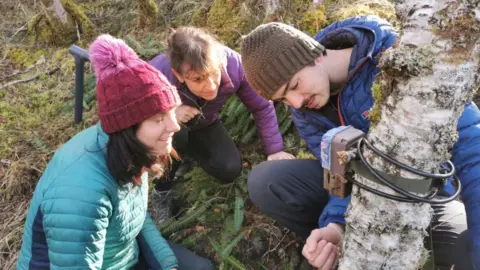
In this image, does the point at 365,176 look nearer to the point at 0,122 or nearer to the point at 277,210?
the point at 277,210

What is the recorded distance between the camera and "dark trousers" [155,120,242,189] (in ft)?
12.7

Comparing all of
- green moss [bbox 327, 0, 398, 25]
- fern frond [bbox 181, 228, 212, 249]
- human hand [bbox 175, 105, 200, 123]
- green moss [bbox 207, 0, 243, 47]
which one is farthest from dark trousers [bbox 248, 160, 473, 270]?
green moss [bbox 207, 0, 243, 47]

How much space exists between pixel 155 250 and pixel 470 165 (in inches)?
86.8

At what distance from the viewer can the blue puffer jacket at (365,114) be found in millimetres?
1952

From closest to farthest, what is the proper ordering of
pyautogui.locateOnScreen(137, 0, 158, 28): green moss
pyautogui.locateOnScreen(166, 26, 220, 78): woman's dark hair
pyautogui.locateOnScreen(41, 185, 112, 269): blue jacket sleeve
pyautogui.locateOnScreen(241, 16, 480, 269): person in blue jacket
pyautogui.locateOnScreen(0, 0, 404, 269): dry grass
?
pyautogui.locateOnScreen(41, 185, 112, 269): blue jacket sleeve → pyautogui.locateOnScreen(241, 16, 480, 269): person in blue jacket → pyautogui.locateOnScreen(166, 26, 220, 78): woman's dark hair → pyautogui.locateOnScreen(0, 0, 404, 269): dry grass → pyautogui.locateOnScreen(137, 0, 158, 28): green moss

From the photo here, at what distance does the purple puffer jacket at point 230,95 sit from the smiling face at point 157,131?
978 millimetres

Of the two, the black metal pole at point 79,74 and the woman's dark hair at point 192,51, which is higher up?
the woman's dark hair at point 192,51

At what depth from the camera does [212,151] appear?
399 centimetres

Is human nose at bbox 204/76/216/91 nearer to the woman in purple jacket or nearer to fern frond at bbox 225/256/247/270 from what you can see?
the woman in purple jacket

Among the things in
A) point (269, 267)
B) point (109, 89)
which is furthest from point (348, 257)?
point (269, 267)

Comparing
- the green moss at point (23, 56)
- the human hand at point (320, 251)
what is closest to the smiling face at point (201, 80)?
the human hand at point (320, 251)

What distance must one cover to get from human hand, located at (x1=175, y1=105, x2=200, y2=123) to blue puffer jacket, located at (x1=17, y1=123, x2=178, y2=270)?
939 millimetres

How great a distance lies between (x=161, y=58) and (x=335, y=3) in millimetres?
2313

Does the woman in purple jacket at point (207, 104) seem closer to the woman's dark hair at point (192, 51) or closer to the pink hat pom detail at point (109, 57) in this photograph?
the woman's dark hair at point (192, 51)
